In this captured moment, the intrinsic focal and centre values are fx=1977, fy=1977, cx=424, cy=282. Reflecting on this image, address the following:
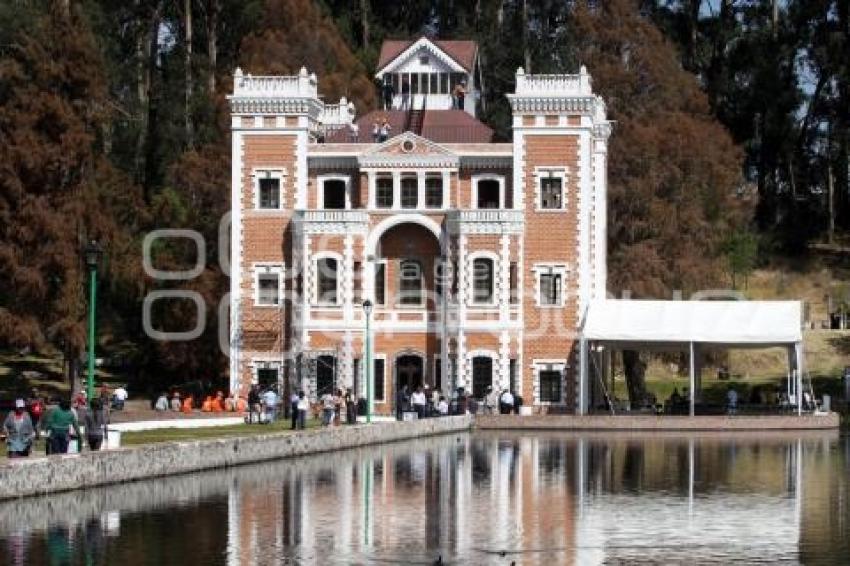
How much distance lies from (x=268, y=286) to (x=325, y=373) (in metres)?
3.95

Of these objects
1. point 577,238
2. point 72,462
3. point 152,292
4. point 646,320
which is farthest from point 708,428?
point 72,462

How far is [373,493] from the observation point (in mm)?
36156

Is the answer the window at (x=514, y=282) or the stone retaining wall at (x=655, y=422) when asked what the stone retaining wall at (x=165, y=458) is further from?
the window at (x=514, y=282)

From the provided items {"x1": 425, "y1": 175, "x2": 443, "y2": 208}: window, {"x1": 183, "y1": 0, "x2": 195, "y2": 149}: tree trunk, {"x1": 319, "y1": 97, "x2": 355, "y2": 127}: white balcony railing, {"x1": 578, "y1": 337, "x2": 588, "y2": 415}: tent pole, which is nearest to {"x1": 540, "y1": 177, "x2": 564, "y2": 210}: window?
{"x1": 425, "y1": 175, "x2": 443, "y2": 208}: window

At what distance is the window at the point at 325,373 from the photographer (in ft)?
235

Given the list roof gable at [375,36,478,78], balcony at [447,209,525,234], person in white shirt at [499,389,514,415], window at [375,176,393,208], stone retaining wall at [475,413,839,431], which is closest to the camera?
stone retaining wall at [475,413,839,431]

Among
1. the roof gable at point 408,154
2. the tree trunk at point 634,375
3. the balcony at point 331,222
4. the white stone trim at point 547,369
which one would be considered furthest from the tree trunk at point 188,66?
the tree trunk at point 634,375

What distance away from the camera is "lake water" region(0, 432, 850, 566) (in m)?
26.8

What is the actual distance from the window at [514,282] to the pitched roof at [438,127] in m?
6.70

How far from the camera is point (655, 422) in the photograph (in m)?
63.8

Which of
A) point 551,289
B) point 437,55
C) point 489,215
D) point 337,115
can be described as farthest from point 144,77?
point 551,289

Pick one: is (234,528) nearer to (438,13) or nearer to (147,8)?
(147,8)

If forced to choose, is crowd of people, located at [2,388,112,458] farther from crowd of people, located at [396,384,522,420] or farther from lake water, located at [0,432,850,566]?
crowd of people, located at [396,384,522,420]

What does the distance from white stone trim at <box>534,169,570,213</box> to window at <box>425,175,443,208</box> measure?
12.1ft
